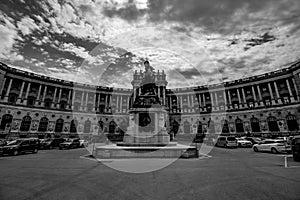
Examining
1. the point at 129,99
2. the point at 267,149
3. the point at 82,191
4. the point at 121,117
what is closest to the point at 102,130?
the point at 121,117

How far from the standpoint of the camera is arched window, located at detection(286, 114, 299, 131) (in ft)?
141

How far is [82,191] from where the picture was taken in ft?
19.9

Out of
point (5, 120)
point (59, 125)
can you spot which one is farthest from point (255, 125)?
point (5, 120)

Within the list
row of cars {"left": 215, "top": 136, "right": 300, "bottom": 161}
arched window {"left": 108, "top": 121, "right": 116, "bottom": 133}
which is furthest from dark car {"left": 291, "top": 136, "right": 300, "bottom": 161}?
arched window {"left": 108, "top": 121, "right": 116, "bottom": 133}

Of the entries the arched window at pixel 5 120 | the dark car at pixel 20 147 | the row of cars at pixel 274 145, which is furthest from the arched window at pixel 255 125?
the arched window at pixel 5 120

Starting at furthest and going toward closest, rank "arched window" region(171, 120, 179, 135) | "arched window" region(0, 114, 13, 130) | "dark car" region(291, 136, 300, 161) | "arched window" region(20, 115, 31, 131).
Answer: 1. "arched window" region(171, 120, 179, 135)
2. "arched window" region(20, 115, 31, 131)
3. "arched window" region(0, 114, 13, 130)
4. "dark car" region(291, 136, 300, 161)

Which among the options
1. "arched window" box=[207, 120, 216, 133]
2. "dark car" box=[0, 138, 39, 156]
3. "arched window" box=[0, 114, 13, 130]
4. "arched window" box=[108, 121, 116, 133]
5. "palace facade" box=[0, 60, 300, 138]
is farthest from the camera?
"arched window" box=[108, 121, 116, 133]

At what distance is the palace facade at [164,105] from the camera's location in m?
47.0

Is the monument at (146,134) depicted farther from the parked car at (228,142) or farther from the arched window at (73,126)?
the arched window at (73,126)

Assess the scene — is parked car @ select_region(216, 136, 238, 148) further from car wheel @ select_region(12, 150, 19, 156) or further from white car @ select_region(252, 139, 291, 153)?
Answer: car wheel @ select_region(12, 150, 19, 156)

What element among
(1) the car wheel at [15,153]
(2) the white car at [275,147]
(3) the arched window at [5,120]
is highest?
(3) the arched window at [5,120]

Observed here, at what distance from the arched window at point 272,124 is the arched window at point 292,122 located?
2.87 metres

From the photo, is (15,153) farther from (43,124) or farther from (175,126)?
(175,126)

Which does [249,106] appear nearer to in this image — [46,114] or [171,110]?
[171,110]
